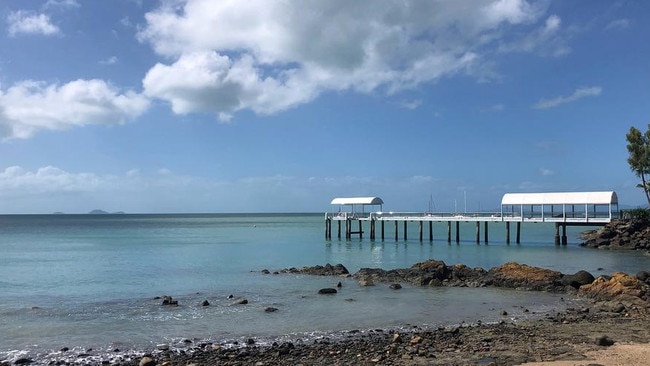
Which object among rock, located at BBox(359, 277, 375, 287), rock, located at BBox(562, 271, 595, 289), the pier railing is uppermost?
the pier railing

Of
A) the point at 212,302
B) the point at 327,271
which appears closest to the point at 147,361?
the point at 212,302

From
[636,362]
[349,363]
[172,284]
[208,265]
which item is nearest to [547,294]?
[636,362]

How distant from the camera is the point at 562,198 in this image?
50812mm

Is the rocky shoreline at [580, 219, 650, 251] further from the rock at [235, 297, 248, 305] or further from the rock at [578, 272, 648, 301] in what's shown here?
the rock at [235, 297, 248, 305]

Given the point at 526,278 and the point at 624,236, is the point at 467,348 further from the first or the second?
the point at 624,236

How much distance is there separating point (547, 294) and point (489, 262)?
1471 centimetres

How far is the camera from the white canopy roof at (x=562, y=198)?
4909 centimetres

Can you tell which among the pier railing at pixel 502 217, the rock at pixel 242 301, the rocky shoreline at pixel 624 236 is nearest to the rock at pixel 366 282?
the rock at pixel 242 301

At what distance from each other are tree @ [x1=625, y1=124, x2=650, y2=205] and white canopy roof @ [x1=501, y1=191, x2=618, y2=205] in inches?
279

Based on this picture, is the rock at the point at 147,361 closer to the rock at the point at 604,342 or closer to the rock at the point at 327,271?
the rock at the point at 604,342

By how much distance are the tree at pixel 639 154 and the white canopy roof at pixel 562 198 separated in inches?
279

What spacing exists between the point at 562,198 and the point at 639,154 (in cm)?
1076

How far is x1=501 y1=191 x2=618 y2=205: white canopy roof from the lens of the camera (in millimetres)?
49094

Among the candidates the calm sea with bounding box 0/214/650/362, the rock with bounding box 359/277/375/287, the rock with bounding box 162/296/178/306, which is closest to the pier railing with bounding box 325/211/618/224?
the calm sea with bounding box 0/214/650/362
